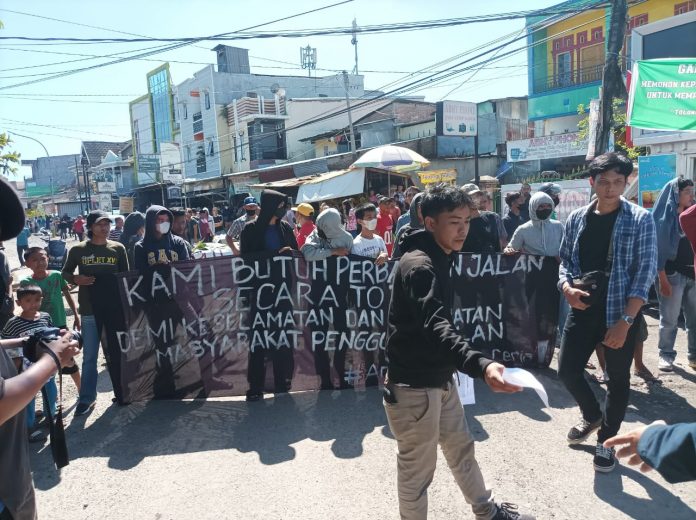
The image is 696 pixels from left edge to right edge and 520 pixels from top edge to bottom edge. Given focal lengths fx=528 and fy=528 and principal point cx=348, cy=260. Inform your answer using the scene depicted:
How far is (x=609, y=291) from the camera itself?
11.2 ft

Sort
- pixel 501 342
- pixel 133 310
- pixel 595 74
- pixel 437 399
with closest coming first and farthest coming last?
pixel 437 399 → pixel 133 310 → pixel 501 342 → pixel 595 74

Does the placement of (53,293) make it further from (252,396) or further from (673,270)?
(673,270)

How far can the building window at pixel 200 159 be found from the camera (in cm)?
4450

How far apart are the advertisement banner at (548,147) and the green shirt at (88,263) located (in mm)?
16786

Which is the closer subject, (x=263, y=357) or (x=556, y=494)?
(x=556, y=494)

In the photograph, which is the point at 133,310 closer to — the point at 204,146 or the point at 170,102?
the point at 204,146

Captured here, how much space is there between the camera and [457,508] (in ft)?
10.2

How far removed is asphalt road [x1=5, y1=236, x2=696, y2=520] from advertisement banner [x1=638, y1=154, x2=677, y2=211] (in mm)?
A: 4276

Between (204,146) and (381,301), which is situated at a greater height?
(204,146)

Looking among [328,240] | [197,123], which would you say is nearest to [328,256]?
[328,240]

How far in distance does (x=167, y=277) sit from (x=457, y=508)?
320 centimetres

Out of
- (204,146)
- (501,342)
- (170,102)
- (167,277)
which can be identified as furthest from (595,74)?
(170,102)

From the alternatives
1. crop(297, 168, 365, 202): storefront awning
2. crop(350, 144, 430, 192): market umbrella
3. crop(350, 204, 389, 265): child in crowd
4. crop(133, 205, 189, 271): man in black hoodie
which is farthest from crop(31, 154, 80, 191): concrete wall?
crop(350, 204, 389, 265): child in crowd

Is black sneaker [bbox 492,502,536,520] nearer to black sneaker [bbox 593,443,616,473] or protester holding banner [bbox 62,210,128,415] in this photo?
black sneaker [bbox 593,443,616,473]
